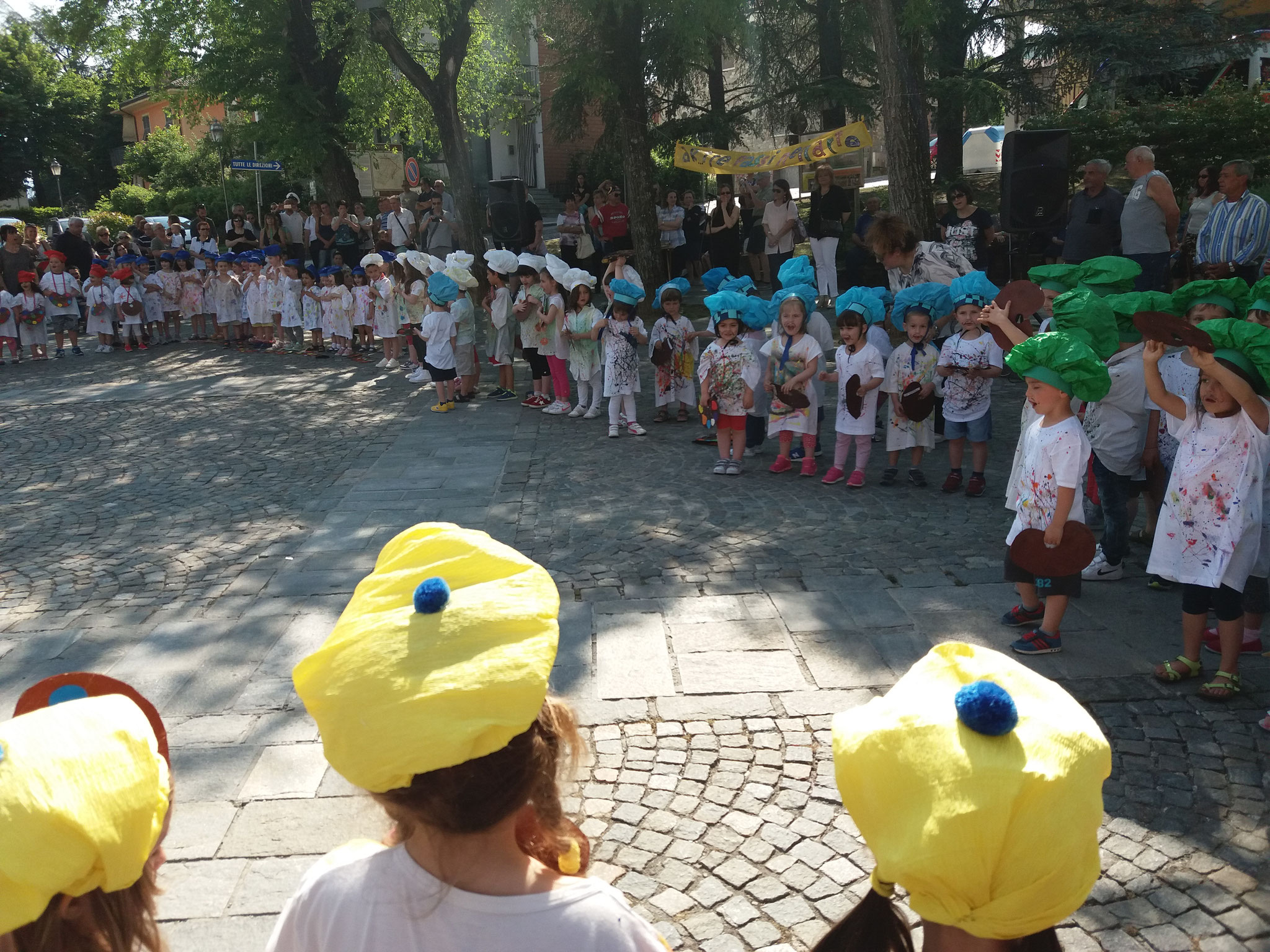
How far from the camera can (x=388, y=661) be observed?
5.34ft

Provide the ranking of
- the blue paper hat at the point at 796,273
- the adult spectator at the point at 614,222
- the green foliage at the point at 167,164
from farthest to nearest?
the green foliage at the point at 167,164
the adult spectator at the point at 614,222
the blue paper hat at the point at 796,273

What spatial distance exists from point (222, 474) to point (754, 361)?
4742 millimetres

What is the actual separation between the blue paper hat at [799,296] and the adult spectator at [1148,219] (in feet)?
11.9

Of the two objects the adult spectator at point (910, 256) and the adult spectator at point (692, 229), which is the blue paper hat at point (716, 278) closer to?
the adult spectator at point (910, 256)

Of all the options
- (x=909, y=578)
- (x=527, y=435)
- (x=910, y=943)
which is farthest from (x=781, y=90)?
(x=910, y=943)

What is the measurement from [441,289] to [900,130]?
5699 millimetres

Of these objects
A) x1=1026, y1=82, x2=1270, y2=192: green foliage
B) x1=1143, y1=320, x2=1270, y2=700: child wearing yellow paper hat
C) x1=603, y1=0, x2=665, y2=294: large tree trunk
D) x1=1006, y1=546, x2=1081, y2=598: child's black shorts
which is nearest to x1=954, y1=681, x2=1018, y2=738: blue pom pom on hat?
x1=1143, y1=320, x2=1270, y2=700: child wearing yellow paper hat

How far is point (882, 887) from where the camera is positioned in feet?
5.71

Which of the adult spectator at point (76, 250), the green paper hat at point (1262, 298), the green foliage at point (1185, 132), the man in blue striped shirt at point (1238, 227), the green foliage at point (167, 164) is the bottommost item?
the green paper hat at point (1262, 298)

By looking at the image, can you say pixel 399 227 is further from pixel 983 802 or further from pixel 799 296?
pixel 983 802

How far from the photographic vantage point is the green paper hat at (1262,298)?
515 cm

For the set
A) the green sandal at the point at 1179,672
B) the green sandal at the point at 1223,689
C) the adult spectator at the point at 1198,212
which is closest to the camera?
the green sandal at the point at 1223,689

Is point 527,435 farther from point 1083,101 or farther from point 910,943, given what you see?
point 1083,101

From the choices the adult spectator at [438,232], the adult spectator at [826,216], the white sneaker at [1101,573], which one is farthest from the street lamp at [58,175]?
the white sneaker at [1101,573]
